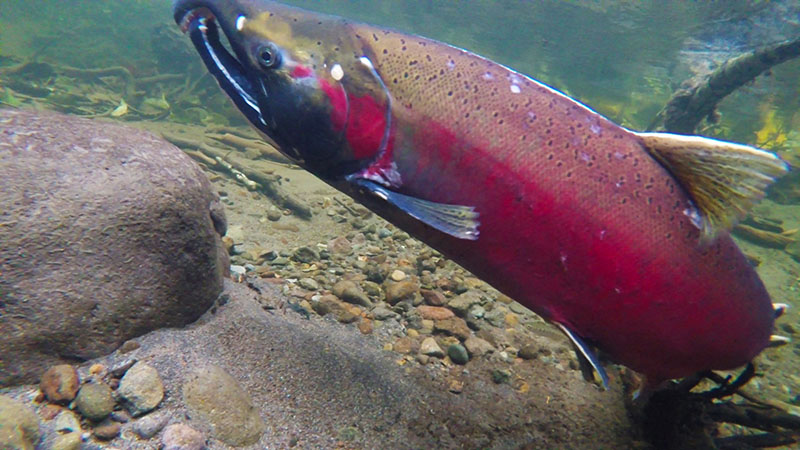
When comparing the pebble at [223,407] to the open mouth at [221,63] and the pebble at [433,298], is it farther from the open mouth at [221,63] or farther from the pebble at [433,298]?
the pebble at [433,298]

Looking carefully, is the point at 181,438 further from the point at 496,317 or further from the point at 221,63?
the point at 496,317

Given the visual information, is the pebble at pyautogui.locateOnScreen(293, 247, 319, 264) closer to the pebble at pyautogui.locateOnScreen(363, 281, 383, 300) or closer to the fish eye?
the pebble at pyautogui.locateOnScreen(363, 281, 383, 300)

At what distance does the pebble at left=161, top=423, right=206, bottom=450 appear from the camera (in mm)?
1509

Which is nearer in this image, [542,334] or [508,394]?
[508,394]

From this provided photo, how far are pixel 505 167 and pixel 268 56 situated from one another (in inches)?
41.4

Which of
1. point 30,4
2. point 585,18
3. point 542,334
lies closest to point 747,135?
point 585,18

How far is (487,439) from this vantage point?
2.01 metres

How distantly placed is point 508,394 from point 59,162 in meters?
2.86

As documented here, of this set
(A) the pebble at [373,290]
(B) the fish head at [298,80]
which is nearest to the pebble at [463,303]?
(A) the pebble at [373,290]

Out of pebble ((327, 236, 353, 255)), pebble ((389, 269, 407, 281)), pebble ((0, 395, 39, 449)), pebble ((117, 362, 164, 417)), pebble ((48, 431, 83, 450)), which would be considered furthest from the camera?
pebble ((327, 236, 353, 255))

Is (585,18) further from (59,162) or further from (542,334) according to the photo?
(59,162)

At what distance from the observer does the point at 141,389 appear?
1.66 meters

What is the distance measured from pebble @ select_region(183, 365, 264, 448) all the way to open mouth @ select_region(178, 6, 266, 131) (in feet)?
4.01

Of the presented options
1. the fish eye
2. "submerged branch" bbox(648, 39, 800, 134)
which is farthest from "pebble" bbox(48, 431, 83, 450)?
"submerged branch" bbox(648, 39, 800, 134)
